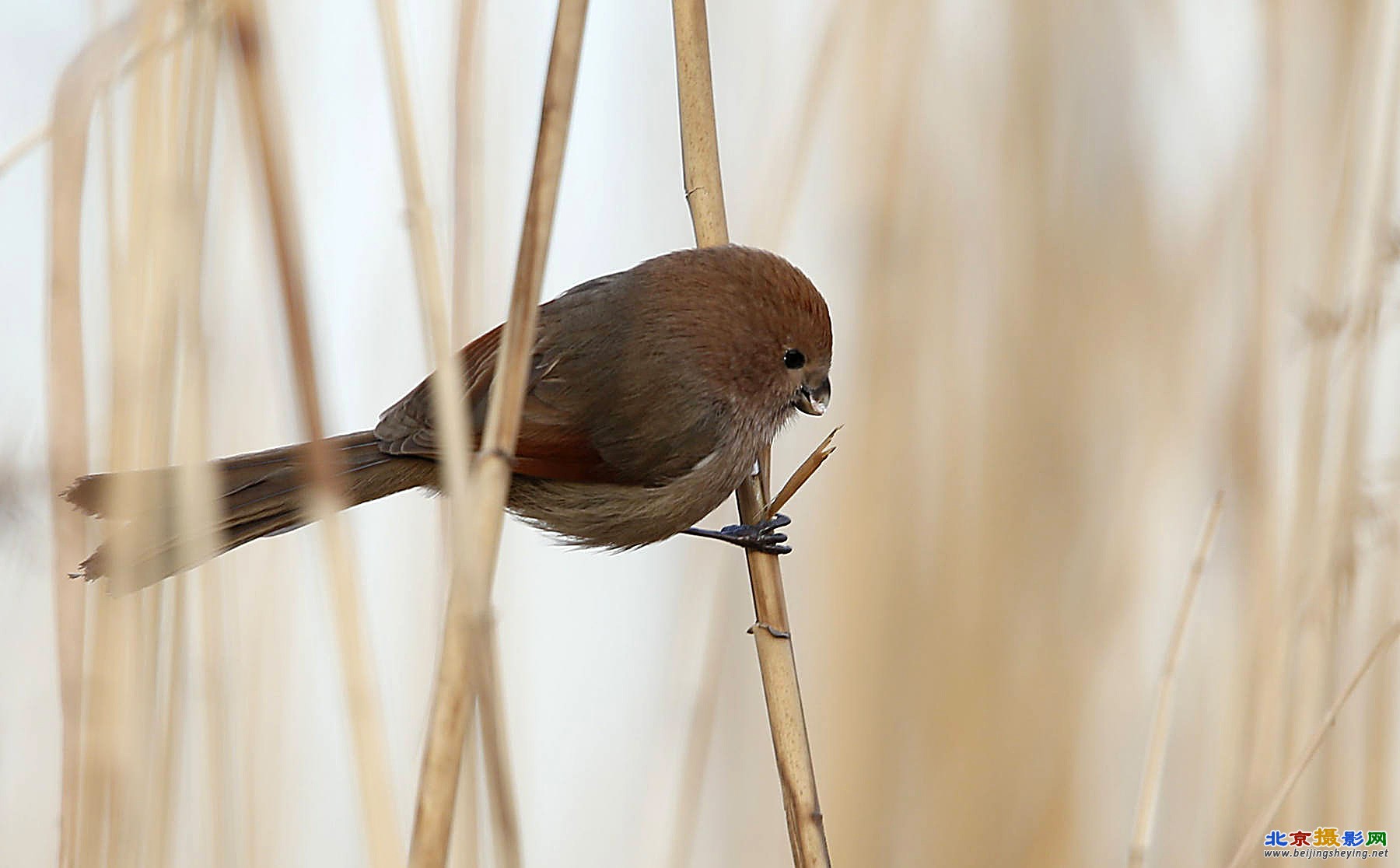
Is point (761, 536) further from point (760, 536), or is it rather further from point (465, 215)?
point (465, 215)

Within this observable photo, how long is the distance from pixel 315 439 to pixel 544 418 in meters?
0.66

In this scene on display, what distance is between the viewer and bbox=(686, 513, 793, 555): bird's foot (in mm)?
1424

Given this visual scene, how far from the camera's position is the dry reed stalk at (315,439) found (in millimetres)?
927

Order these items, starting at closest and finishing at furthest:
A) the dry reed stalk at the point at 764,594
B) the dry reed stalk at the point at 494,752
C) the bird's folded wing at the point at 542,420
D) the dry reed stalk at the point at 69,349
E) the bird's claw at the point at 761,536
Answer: the dry reed stalk at the point at 494,752
the dry reed stalk at the point at 69,349
the dry reed stalk at the point at 764,594
the bird's claw at the point at 761,536
the bird's folded wing at the point at 542,420

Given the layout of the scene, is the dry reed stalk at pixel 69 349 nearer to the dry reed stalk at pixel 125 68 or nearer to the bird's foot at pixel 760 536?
the dry reed stalk at pixel 125 68

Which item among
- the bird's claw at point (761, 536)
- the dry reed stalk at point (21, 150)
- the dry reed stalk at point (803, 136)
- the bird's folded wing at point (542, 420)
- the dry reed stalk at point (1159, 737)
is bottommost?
the dry reed stalk at point (1159, 737)

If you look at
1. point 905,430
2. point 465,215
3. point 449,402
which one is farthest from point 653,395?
point 449,402

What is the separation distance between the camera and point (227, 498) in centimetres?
137

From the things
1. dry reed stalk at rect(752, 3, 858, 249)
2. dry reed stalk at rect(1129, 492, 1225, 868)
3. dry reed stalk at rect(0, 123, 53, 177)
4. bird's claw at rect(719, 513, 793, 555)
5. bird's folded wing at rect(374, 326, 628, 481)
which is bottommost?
dry reed stalk at rect(1129, 492, 1225, 868)

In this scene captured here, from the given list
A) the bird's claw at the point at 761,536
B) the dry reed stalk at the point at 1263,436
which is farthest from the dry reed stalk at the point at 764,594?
the dry reed stalk at the point at 1263,436

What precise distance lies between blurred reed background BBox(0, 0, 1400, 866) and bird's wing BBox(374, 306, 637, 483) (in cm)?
15

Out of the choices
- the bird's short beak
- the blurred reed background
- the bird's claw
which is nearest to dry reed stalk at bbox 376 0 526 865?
the blurred reed background

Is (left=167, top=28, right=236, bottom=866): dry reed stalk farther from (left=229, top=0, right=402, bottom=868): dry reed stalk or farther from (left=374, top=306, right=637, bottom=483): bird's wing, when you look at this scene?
(left=374, top=306, right=637, bottom=483): bird's wing

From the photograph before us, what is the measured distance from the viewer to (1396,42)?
1.49 m
